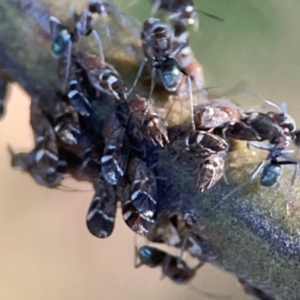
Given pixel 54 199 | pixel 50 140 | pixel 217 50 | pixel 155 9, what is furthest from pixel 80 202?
pixel 50 140

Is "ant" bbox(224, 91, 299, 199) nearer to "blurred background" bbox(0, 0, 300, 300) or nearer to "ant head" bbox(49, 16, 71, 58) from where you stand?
"ant head" bbox(49, 16, 71, 58)

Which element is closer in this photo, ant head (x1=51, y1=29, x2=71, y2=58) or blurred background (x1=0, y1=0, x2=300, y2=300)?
ant head (x1=51, y1=29, x2=71, y2=58)

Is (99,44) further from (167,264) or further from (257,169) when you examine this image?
(167,264)

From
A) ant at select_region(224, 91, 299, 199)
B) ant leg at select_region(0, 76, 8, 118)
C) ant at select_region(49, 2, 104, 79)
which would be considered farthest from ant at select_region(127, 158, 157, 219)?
ant leg at select_region(0, 76, 8, 118)

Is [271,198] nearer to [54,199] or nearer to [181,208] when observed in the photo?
[181,208]

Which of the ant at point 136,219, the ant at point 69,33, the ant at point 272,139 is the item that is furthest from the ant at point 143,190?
the ant at point 69,33

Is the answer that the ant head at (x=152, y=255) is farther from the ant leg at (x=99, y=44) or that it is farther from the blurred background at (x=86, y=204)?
the blurred background at (x=86, y=204)

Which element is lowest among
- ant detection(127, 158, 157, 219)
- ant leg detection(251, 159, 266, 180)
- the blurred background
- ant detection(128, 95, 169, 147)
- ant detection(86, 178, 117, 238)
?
the blurred background

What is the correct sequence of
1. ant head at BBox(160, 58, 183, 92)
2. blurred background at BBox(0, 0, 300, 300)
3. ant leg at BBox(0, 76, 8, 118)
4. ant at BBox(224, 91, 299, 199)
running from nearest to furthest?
ant at BBox(224, 91, 299, 199) → ant head at BBox(160, 58, 183, 92) → ant leg at BBox(0, 76, 8, 118) → blurred background at BBox(0, 0, 300, 300)
